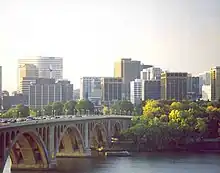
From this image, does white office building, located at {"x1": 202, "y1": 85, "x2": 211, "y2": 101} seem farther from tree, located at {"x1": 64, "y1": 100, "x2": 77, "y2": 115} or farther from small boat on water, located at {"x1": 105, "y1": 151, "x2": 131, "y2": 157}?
small boat on water, located at {"x1": 105, "y1": 151, "x2": 131, "y2": 157}

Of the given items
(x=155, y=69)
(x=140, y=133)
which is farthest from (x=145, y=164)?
(x=155, y=69)

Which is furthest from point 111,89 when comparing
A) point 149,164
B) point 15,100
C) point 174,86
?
point 149,164

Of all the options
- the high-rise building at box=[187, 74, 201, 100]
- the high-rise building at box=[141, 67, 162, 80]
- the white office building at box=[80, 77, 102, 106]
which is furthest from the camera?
the white office building at box=[80, 77, 102, 106]

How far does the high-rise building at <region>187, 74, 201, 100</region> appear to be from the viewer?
76.8m

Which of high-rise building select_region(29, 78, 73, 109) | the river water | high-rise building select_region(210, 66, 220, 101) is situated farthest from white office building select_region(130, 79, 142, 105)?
the river water

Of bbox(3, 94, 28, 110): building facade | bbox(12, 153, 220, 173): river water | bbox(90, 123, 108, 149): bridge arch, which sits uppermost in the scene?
bbox(3, 94, 28, 110): building facade

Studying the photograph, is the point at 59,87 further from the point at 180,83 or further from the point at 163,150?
the point at 163,150

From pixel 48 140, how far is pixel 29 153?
45.3 inches

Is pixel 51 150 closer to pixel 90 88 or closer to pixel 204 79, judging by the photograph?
pixel 204 79

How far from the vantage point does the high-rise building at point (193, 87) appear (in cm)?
7676

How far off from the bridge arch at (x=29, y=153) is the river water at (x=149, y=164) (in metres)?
1.01

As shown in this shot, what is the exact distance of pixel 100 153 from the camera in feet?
123

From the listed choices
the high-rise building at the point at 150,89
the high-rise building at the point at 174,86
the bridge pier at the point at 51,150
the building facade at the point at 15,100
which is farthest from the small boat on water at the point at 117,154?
the high-rise building at the point at 150,89

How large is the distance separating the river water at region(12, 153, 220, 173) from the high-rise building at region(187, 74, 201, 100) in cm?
4152
